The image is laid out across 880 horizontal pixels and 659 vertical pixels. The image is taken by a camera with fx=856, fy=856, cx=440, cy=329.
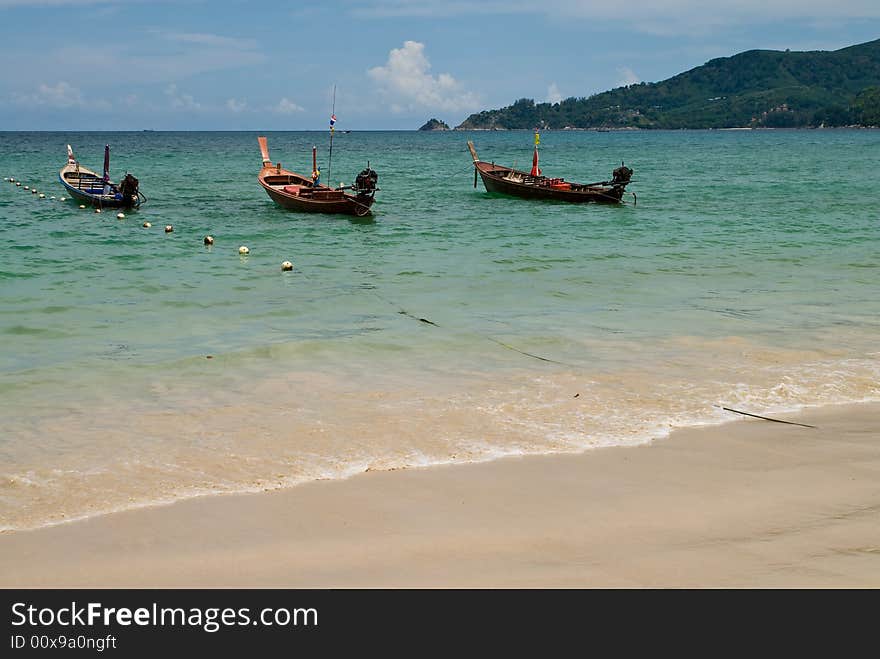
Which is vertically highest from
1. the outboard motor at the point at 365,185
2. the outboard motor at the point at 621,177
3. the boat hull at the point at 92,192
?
the outboard motor at the point at 621,177

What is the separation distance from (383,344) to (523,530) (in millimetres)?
6167

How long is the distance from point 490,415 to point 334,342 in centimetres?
385

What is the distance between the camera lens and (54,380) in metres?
9.65

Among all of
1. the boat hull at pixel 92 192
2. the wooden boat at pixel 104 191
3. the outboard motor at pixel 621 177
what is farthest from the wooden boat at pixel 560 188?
the boat hull at pixel 92 192

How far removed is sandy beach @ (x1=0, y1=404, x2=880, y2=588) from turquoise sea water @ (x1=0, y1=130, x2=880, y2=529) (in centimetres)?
50

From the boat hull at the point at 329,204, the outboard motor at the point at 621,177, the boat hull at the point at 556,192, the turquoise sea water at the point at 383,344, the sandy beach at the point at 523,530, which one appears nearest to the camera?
the sandy beach at the point at 523,530

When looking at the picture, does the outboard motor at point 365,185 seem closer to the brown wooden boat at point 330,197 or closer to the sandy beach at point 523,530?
the brown wooden boat at point 330,197

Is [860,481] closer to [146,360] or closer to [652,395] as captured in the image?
[652,395]

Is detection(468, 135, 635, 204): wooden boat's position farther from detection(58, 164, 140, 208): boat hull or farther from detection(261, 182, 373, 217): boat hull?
detection(58, 164, 140, 208): boat hull

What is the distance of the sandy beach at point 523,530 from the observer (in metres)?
4.86

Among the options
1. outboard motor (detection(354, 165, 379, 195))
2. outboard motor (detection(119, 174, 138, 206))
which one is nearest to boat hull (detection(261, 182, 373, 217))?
outboard motor (detection(354, 165, 379, 195))

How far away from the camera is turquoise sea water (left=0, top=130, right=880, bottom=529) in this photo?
24.1ft

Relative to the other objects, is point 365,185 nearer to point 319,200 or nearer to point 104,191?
point 319,200

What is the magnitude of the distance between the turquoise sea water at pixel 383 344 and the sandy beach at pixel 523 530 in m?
0.50
